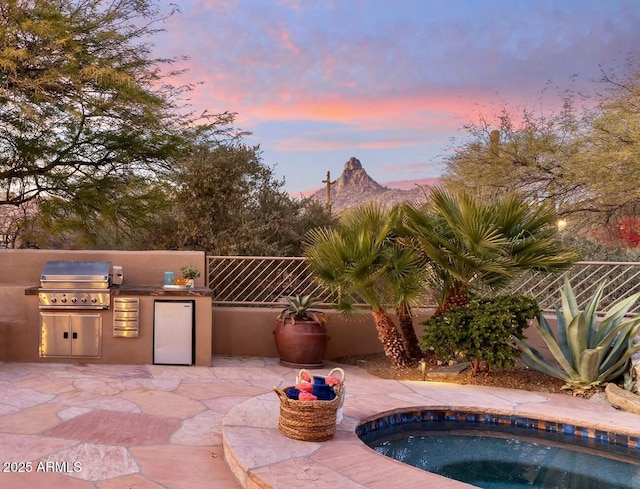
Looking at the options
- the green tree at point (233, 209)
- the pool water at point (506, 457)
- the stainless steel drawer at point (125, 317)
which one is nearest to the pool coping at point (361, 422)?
the pool water at point (506, 457)

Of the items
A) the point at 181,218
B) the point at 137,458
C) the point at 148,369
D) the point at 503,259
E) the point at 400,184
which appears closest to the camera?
the point at 137,458

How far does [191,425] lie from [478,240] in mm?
3376

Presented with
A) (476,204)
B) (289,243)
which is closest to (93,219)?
(289,243)

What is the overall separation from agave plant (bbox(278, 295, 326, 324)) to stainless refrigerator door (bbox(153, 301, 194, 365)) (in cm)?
113

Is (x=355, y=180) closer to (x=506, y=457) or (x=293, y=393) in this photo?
(x=506, y=457)

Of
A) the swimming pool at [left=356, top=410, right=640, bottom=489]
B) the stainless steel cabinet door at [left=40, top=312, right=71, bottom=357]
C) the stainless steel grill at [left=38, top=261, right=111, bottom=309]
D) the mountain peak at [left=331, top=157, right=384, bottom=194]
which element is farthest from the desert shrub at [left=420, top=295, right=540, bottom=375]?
the mountain peak at [left=331, top=157, right=384, bottom=194]

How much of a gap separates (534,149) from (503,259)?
1137cm

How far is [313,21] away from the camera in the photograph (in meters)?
12.0

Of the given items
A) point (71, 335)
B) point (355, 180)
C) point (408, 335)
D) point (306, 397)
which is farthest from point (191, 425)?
point (355, 180)

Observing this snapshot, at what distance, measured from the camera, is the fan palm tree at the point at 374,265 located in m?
A: 6.43

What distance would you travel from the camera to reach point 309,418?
380 centimetres

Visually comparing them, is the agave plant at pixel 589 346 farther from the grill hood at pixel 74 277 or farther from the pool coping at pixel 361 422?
the grill hood at pixel 74 277

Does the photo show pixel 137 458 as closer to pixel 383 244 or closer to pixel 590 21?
pixel 383 244

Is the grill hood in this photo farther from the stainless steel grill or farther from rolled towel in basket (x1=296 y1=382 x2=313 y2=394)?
rolled towel in basket (x1=296 y1=382 x2=313 y2=394)
